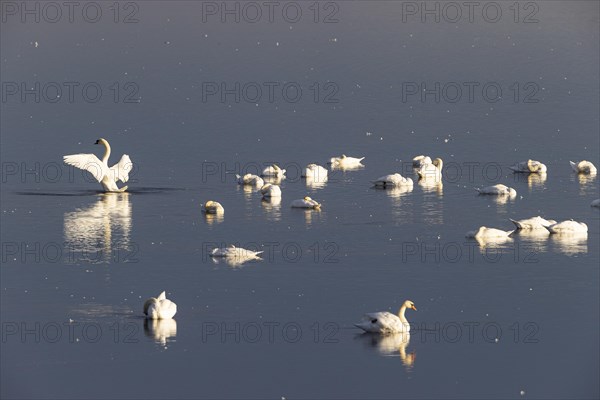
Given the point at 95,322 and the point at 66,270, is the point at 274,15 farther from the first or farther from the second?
the point at 95,322

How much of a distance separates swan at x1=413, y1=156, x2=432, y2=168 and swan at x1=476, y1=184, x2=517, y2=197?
4.17m

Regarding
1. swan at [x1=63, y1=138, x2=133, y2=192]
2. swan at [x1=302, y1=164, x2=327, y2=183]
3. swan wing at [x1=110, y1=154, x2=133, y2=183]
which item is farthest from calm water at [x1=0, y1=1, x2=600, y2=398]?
swan wing at [x1=110, y1=154, x2=133, y2=183]

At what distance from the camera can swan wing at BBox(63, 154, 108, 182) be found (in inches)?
2132

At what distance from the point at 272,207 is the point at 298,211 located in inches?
46.7

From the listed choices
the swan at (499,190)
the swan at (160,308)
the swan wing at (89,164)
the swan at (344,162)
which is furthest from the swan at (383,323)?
the swan at (344,162)

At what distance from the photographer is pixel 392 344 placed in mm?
35500

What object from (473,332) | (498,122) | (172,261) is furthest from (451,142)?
(473,332)

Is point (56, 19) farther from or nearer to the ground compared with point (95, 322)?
farther from the ground

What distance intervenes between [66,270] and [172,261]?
9.04ft

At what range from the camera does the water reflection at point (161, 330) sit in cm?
3591

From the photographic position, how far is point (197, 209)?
50.9 metres

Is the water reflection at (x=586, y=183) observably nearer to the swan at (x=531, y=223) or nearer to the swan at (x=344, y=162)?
the swan at (x=531, y=223)

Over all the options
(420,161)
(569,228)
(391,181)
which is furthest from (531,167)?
(569,228)

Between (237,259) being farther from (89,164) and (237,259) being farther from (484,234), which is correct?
(89,164)
